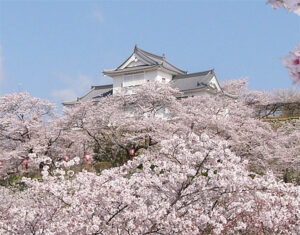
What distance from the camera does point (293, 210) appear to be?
19.6ft

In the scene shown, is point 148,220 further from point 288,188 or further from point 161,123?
point 161,123

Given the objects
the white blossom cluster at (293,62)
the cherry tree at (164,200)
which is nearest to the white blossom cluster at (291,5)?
the white blossom cluster at (293,62)

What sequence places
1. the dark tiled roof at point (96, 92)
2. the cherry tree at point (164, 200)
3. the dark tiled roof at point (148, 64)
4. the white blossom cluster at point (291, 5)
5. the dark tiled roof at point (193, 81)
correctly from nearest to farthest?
the white blossom cluster at point (291, 5)
the cherry tree at point (164, 200)
the dark tiled roof at point (193, 81)
the dark tiled roof at point (148, 64)
the dark tiled roof at point (96, 92)

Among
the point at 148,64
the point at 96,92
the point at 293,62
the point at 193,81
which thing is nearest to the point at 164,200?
the point at 293,62

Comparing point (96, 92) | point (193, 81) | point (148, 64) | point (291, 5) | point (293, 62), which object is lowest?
point (293, 62)

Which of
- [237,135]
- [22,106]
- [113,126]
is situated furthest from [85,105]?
[237,135]

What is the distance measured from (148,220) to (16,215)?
1.79 meters

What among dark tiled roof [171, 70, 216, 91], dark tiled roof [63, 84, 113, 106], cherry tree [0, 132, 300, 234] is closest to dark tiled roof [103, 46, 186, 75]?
dark tiled roof [171, 70, 216, 91]

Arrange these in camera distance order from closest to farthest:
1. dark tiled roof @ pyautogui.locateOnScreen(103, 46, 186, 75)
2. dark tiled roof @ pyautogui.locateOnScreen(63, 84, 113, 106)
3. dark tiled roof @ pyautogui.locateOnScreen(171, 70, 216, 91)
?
dark tiled roof @ pyautogui.locateOnScreen(171, 70, 216, 91) < dark tiled roof @ pyautogui.locateOnScreen(103, 46, 186, 75) < dark tiled roof @ pyautogui.locateOnScreen(63, 84, 113, 106)

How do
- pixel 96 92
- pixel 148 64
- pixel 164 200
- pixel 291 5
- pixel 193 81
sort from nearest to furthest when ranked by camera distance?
pixel 291 5
pixel 164 200
pixel 193 81
pixel 148 64
pixel 96 92

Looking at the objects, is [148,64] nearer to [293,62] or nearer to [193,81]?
[193,81]

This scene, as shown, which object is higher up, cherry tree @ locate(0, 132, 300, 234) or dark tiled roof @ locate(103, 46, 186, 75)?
dark tiled roof @ locate(103, 46, 186, 75)

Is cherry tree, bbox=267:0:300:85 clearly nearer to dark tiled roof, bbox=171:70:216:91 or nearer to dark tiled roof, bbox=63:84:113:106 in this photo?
dark tiled roof, bbox=171:70:216:91

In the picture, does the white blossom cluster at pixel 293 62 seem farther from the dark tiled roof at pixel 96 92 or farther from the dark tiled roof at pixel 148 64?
the dark tiled roof at pixel 96 92
